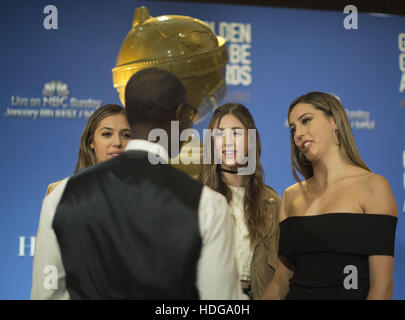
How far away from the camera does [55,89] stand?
11.8ft

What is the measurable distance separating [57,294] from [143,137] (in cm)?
47

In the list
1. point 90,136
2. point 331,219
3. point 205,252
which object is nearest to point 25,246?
point 90,136

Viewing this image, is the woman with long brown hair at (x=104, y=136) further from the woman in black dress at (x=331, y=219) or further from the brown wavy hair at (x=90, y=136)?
the woman in black dress at (x=331, y=219)

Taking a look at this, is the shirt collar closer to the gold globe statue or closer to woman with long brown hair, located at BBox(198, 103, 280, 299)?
the gold globe statue

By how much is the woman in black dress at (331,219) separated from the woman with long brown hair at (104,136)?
30.1 inches

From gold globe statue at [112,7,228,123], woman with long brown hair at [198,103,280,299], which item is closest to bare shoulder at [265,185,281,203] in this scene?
woman with long brown hair at [198,103,280,299]

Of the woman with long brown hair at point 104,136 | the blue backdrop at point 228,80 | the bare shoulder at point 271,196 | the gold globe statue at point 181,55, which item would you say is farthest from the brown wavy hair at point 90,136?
the blue backdrop at point 228,80

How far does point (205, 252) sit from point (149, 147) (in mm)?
293

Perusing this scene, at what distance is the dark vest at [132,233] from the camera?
111 centimetres

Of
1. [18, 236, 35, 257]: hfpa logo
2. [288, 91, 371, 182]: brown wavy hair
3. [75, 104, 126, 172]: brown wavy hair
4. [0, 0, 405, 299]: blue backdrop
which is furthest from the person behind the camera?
[0, 0, 405, 299]: blue backdrop

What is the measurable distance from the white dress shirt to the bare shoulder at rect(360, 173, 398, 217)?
0.82m

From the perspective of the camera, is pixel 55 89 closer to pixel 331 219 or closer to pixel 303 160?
pixel 303 160

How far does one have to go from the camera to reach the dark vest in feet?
3.64
